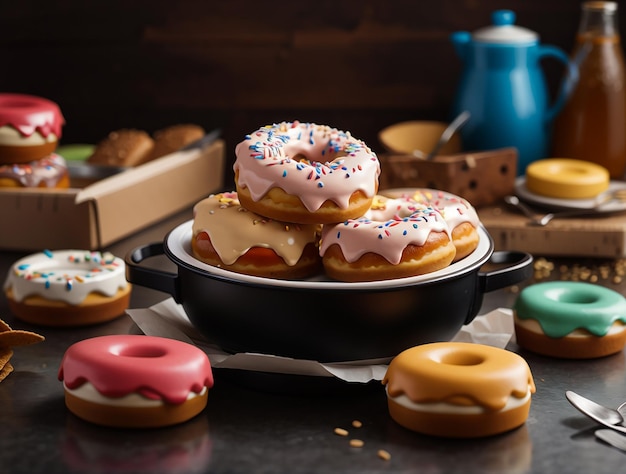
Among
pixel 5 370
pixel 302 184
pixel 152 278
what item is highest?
pixel 302 184

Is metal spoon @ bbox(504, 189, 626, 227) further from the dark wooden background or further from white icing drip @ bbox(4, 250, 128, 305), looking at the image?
white icing drip @ bbox(4, 250, 128, 305)

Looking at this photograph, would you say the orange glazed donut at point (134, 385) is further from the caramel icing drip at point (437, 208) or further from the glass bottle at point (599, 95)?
the glass bottle at point (599, 95)

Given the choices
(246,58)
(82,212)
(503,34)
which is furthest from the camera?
→ (246,58)

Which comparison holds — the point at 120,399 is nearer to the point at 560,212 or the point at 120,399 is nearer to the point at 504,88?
the point at 560,212

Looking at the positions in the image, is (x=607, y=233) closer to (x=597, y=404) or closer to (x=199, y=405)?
(x=597, y=404)

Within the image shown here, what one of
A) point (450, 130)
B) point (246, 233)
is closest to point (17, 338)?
point (246, 233)

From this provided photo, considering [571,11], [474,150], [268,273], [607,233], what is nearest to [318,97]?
[474,150]

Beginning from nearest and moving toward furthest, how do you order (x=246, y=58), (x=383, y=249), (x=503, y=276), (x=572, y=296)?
(x=383, y=249), (x=503, y=276), (x=572, y=296), (x=246, y=58)

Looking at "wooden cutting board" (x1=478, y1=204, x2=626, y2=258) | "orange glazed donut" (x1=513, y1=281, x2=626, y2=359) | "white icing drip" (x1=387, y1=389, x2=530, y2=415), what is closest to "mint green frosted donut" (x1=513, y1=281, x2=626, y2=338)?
"orange glazed donut" (x1=513, y1=281, x2=626, y2=359)
